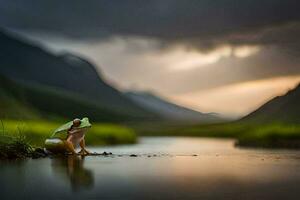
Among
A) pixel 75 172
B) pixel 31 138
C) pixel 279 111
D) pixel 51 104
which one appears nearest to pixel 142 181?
pixel 75 172

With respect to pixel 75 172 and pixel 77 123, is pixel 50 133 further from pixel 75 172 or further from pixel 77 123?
pixel 75 172

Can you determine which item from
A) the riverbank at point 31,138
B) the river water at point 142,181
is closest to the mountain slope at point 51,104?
the riverbank at point 31,138

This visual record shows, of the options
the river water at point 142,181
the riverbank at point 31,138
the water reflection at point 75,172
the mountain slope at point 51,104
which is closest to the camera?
the river water at point 142,181

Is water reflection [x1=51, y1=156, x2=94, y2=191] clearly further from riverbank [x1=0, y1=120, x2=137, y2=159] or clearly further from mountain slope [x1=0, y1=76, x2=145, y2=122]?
mountain slope [x1=0, y1=76, x2=145, y2=122]

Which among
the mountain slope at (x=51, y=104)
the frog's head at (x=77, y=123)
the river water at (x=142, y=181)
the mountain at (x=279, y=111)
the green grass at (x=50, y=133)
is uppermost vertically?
the mountain slope at (x=51, y=104)

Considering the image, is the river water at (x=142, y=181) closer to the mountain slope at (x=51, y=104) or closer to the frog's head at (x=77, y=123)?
the frog's head at (x=77, y=123)

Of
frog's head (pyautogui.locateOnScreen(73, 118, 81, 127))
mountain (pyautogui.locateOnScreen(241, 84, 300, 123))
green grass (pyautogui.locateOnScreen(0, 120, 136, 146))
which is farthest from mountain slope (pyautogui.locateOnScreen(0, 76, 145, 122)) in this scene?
frog's head (pyautogui.locateOnScreen(73, 118, 81, 127))
